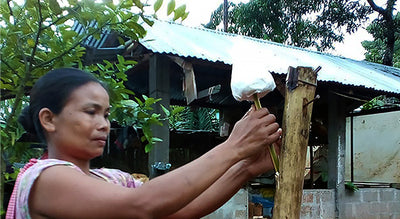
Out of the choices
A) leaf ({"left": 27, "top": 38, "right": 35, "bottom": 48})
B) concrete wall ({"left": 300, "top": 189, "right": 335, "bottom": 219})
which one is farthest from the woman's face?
concrete wall ({"left": 300, "top": 189, "right": 335, "bottom": 219})

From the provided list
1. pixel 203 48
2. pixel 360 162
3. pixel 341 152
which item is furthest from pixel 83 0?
pixel 360 162

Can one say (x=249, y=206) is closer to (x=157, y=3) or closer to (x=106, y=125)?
(x=157, y=3)

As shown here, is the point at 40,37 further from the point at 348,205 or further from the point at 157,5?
the point at 348,205

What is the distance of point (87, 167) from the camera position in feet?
4.59

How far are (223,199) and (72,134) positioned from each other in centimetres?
68

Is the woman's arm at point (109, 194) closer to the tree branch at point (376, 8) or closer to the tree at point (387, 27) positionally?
the tree at point (387, 27)

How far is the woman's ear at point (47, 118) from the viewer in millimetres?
1320

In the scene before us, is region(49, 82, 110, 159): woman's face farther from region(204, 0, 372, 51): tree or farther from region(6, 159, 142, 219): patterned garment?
region(204, 0, 372, 51): tree

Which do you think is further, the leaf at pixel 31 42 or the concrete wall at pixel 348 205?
the concrete wall at pixel 348 205

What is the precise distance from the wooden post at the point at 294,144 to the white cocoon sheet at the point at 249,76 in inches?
7.8

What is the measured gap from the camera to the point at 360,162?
10859 millimetres

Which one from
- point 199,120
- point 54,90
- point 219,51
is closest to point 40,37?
point 54,90

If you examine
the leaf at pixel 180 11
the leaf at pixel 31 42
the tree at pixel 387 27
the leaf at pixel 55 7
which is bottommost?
the leaf at pixel 31 42

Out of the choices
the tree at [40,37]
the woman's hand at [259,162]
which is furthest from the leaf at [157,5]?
the woman's hand at [259,162]
